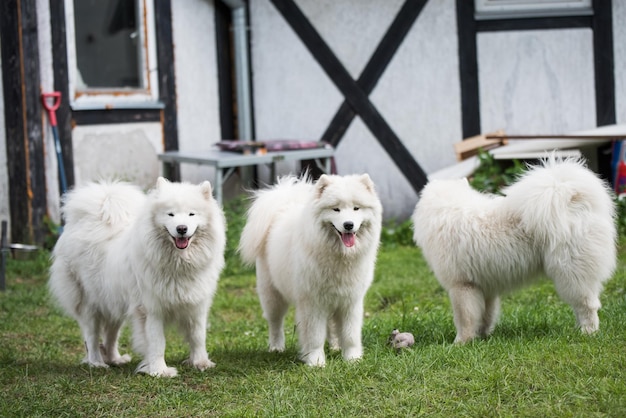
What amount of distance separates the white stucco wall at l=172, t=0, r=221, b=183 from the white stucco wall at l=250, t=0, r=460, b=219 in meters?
0.65

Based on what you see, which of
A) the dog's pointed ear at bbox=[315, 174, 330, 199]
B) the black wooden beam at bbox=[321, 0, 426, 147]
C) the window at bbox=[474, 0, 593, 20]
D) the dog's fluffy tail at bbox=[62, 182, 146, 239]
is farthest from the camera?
the black wooden beam at bbox=[321, 0, 426, 147]

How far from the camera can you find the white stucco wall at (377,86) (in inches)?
439

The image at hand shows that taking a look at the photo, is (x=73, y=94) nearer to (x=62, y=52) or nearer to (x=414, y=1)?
(x=62, y=52)

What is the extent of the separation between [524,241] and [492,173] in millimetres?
4456

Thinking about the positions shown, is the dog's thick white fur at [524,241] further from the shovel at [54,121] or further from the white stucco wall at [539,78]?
the white stucco wall at [539,78]

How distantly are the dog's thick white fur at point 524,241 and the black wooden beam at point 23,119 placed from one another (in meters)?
4.98

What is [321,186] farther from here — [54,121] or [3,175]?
[3,175]

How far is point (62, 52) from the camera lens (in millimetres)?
9602

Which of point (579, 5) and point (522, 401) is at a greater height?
point (579, 5)

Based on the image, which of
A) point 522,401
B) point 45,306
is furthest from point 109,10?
point 522,401

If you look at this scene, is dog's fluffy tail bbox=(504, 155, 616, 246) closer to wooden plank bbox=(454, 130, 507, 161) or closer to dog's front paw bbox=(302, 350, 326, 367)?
dog's front paw bbox=(302, 350, 326, 367)

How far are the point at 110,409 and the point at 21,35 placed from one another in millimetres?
5700

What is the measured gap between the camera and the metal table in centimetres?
993

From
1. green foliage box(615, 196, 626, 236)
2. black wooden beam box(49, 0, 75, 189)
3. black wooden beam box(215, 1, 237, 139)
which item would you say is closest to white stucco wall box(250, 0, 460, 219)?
black wooden beam box(215, 1, 237, 139)
